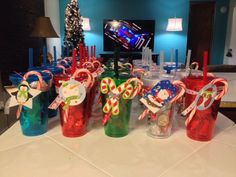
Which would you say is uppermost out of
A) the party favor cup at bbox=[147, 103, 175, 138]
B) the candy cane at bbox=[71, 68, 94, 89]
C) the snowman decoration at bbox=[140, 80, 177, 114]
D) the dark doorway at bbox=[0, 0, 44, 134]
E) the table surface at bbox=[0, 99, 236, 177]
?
the dark doorway at bbox=[0, 0, 44, 134]

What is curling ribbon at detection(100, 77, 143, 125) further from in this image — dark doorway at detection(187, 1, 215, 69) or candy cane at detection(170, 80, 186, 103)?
dark doorway at detection(187, 1, 215, 69)

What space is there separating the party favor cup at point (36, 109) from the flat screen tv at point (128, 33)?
4717mm

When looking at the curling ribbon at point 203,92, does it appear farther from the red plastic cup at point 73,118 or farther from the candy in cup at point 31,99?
the candy in cup at point 31,99

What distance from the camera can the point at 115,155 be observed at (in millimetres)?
668

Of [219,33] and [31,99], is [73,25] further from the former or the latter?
[31,99]

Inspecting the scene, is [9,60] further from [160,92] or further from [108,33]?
[160,92]

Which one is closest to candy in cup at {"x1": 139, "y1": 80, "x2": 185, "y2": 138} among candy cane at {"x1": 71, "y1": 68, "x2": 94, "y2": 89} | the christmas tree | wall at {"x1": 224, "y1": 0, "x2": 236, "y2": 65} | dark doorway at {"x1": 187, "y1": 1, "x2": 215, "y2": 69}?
candy cane at {"x1": 71, "y1": 68, "x2": 94, "y2": 89}

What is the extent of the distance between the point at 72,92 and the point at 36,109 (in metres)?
0.15

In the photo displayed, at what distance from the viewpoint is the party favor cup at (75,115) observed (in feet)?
2.50

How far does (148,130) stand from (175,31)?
5.19 meters

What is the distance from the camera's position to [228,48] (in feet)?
20.5

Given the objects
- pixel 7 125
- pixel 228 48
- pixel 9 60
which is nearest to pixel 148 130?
pixel 7 125

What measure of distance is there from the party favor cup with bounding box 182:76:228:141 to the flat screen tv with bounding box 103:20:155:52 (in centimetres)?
475

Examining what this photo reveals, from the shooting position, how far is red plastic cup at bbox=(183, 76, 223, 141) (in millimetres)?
726
